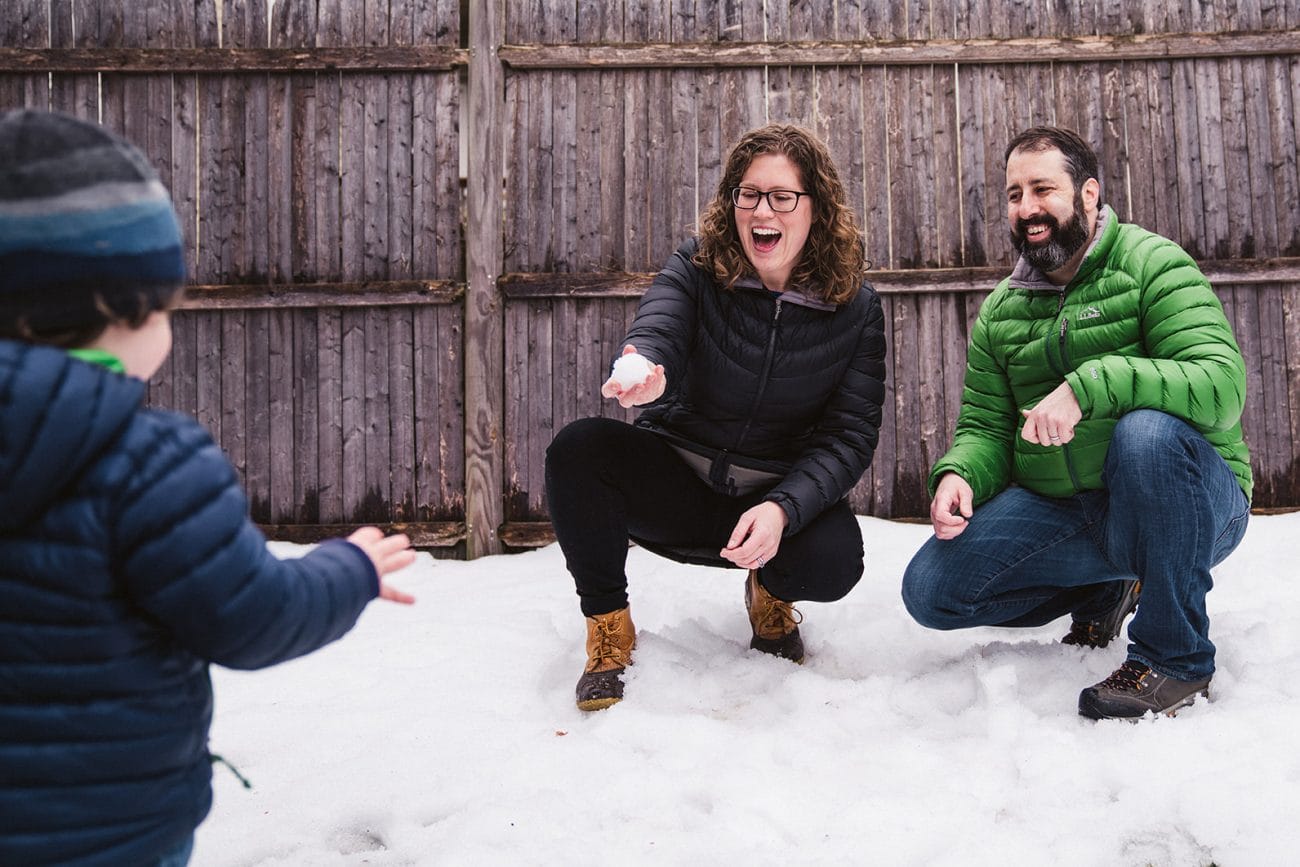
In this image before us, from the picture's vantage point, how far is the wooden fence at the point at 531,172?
382 centimetres

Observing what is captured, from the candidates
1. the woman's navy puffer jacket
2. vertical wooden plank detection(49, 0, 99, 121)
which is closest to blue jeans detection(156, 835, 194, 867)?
the woman's navy puffer jacket

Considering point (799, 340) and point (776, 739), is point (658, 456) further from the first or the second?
point (776, 739)

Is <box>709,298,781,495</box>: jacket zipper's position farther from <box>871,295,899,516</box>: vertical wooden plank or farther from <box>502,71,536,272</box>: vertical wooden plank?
<box>502,71,536,272</box>: vertical wooden plank

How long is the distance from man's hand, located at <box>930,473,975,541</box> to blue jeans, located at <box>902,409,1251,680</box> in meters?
0.08

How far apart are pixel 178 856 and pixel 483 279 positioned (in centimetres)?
312

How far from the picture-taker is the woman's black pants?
2.03 metres

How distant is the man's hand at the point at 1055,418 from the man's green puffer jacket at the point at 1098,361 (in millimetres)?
20

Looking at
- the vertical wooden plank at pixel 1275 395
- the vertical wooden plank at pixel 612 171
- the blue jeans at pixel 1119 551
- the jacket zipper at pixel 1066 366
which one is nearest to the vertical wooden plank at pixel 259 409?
the vertical wooden plank at pixel 612 171

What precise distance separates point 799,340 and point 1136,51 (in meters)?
2.87

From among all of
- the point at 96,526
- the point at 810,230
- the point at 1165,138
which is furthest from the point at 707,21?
the point at 96,526

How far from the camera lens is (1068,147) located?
1.99m

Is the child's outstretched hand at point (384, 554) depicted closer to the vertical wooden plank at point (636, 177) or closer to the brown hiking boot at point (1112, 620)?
the brown hiking boot at point (1112, 620)

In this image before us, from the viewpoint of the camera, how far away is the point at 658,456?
6.97ft

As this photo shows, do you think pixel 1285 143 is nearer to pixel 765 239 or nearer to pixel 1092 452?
pixel 1092 452
